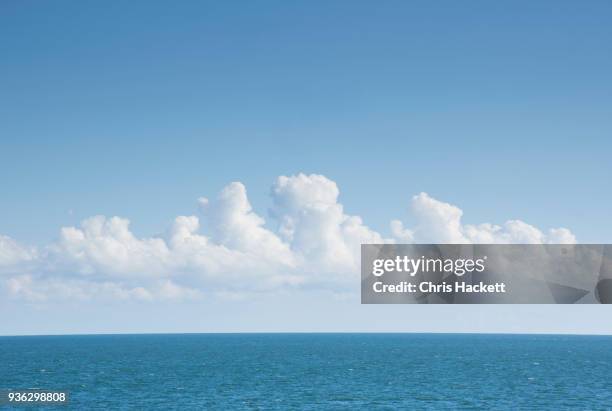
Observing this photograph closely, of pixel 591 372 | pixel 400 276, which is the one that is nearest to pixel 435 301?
pixel 400 276

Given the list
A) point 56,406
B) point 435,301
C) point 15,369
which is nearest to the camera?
point 435,301

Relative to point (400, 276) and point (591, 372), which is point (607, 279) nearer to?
point (400, 276)

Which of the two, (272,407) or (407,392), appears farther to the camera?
(407,392)

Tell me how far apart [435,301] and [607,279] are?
1557 cm

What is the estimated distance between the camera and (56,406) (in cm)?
8588

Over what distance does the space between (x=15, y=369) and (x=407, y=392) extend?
105 meters

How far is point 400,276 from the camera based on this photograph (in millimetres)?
49719

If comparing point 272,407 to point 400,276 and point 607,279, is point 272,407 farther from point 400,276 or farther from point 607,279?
point 607,279

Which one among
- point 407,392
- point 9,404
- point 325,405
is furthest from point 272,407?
point 9,404

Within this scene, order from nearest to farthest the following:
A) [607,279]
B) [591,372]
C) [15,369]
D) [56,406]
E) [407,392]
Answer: [607,279]
[56,406]
[407,392]
[591,372]
[15,369]

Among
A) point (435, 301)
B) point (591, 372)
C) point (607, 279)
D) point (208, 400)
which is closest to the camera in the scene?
point (435, 301)

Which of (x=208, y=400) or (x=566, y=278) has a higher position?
(x=566, y=278)

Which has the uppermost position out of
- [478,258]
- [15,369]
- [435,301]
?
[478,258]

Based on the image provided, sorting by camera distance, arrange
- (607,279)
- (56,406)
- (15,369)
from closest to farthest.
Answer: (607,279) → (56,406) → (15,369)
